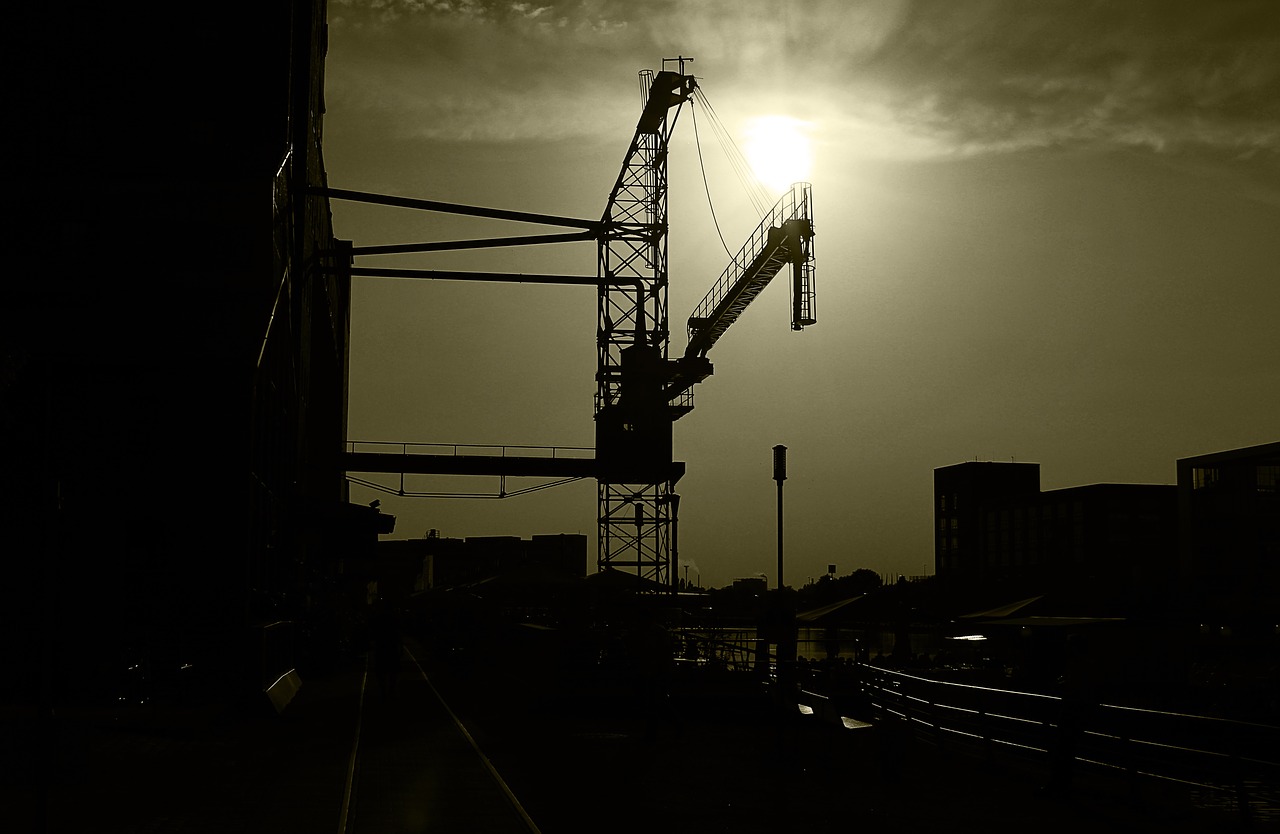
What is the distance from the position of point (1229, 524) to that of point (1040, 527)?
170 feet

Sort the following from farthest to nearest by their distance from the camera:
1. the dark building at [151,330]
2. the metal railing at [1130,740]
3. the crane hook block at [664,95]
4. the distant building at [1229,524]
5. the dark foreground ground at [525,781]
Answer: the distant building at [1229,524], the crane hook block at [664,95], the dark building at [151,330], the dark foreground ground at [525,781], the metal railing at [1130,740]

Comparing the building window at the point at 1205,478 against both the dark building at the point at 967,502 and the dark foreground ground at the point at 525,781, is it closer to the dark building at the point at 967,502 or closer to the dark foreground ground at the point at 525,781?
the dark building at the point at 967,502

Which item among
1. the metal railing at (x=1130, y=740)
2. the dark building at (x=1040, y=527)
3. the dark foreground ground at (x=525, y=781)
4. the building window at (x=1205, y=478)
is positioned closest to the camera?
the metal railing at (x=1130, y=740)

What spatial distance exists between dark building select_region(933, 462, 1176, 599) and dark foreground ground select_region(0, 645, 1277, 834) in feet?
321

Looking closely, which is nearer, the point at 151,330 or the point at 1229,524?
the point at 151,330

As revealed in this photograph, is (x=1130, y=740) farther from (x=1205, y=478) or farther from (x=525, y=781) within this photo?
(x=1205, y=478)

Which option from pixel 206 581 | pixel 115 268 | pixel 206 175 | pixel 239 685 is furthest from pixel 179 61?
pixel 239 685

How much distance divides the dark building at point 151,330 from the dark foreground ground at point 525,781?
2.65m

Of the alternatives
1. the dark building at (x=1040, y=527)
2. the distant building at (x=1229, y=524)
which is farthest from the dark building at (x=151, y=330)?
the dark building at (x=1040, y=527)

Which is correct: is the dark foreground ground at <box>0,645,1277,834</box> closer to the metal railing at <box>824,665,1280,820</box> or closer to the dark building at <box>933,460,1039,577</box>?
the metal railing at <box>824,665,1280,820</box>

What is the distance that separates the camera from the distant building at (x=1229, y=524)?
79562 millimetres

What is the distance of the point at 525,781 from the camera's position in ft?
40.3

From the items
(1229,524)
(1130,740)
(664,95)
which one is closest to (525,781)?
(1130,740)

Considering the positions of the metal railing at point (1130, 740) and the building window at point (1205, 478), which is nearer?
the metal railing at point (1130, 740)
